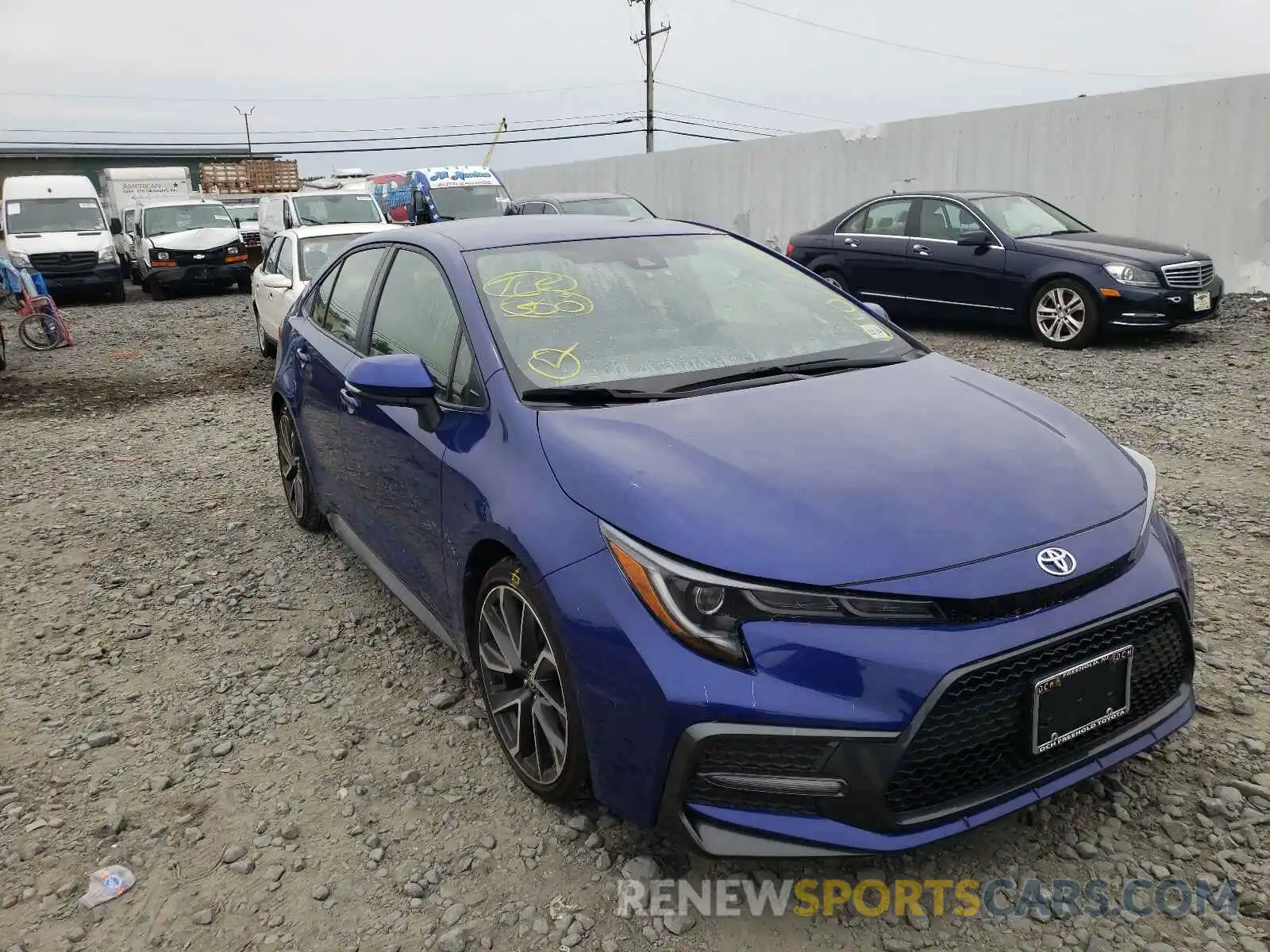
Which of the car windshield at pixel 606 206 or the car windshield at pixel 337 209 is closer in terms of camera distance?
the car windshield at pixel 606 206

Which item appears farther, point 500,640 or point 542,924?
point 500,640

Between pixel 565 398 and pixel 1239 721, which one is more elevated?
pixel 565 398

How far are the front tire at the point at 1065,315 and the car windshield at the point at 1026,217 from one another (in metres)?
0.73

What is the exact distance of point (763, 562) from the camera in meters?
2.08

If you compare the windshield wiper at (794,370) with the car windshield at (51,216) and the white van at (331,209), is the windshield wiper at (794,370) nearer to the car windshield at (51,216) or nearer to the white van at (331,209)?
the white van at (331,209)

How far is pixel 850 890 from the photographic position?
2.35 meters

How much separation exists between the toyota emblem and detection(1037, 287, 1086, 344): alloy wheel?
25.6 ft

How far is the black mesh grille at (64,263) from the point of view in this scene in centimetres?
1711

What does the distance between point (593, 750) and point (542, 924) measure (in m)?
0.44

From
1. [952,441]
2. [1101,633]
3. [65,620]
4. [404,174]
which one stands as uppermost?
[404,174]

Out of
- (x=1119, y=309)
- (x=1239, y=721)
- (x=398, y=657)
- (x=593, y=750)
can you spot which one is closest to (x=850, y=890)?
(x=593, y=750)

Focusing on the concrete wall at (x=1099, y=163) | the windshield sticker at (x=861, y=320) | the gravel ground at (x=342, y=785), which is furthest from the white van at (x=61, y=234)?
the windshield sticker at (x=861, y=320)

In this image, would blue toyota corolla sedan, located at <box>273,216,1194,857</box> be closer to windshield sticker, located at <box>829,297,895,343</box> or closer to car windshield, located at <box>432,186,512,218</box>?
windshield sticker, located at <box>829,297,895,343</box>

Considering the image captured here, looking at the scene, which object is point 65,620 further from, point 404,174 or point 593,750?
point 404,174
